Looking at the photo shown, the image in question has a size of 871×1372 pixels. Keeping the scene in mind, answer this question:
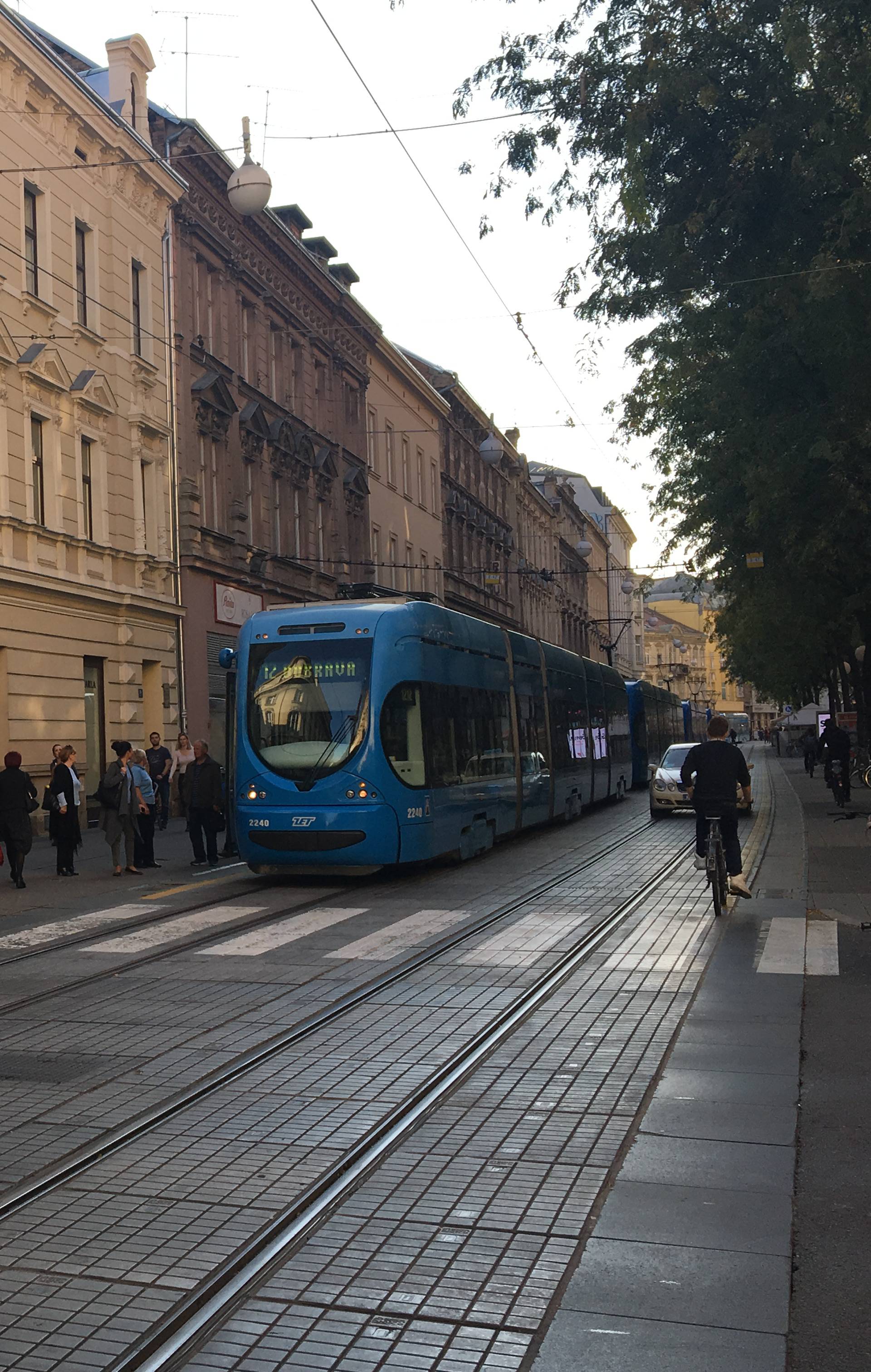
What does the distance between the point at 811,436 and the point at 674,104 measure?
4.78 meters

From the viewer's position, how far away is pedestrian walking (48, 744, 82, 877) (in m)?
17.8

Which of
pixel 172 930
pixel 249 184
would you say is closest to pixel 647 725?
pixel 249 184

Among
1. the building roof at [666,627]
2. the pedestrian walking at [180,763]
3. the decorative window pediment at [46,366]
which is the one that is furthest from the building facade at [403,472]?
the building roof at [666,627]

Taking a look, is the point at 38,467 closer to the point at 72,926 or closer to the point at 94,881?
the point at 94,881

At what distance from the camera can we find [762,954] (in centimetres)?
1055

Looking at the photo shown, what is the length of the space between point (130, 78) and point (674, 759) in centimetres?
1723

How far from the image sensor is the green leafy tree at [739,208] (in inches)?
603

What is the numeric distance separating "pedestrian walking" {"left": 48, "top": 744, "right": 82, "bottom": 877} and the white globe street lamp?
8.09m

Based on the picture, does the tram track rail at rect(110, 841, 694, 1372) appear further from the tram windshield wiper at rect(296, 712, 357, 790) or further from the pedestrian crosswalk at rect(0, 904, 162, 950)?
the tram windshield wiper at rect(296, 712, 357, 790)

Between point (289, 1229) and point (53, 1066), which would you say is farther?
point (53, 1066)

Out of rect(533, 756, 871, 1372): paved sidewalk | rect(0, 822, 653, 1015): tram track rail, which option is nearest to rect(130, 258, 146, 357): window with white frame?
rect(0, 822, 653, 1015): tram track rail

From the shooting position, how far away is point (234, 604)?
33.2m

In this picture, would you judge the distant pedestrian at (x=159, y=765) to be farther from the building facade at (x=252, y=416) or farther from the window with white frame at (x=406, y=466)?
the window with white frame at (x=406, y=466)

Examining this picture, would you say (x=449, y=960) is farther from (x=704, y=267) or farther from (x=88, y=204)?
(x=88, y=204)
